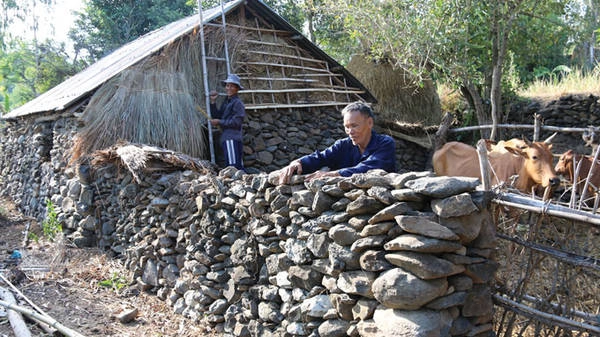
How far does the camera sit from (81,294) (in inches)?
217

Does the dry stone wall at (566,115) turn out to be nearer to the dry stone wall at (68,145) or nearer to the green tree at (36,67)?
the dry stone wall at (68,145)

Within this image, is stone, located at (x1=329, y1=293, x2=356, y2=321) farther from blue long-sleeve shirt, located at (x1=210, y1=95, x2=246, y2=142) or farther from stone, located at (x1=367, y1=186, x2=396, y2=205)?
blue long-sleeve shirt, located at (x1=210, y1=95, x2=246, y2=142)

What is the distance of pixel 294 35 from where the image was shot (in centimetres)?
918

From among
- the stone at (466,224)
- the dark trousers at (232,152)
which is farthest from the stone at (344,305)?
the dark trousers at (232,152)

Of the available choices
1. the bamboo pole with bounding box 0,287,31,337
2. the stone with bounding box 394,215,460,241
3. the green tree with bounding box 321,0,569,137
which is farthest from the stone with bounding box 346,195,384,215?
the green tree with bounding box 321,0,569,137

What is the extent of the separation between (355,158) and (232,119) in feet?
11.2

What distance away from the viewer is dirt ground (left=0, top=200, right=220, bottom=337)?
15.3 feet

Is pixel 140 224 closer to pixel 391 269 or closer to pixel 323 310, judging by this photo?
pixel 323 310

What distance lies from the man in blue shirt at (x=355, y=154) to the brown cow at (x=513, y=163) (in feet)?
5.13

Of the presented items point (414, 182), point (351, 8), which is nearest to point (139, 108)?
point (351, 8)

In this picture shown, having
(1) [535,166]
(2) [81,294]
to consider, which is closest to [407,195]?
(1) [535,166]

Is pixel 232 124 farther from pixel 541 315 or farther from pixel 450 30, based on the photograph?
pixel 541 315

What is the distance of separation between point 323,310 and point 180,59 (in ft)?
18.2

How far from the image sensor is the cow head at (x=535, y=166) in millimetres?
5512
